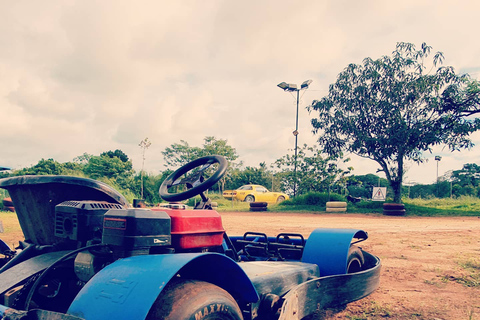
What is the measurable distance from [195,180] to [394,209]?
624 inches

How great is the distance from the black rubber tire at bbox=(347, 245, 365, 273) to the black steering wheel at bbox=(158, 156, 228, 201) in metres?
1.52

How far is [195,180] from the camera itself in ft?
9.84

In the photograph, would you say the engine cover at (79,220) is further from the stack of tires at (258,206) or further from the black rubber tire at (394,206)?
the stack of tires at (258,206)

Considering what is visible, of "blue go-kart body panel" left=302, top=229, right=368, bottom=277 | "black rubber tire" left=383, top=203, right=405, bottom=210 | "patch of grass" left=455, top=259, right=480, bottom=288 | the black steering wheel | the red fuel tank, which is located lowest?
"patch of grass" left=455, top=259, right=480, bottom=288

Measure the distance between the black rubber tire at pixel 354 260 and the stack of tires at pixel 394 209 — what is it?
46.8 ft

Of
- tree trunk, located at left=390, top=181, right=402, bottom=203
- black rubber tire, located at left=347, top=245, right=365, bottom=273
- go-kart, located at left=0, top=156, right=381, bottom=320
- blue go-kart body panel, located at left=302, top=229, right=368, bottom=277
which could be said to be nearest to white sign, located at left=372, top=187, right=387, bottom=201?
tree trunk, located at left=390, top=181, right=402, bottom=203

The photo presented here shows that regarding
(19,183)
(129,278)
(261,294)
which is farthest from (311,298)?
(19,183)

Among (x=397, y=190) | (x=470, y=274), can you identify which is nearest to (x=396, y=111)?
(x=397, y=190)

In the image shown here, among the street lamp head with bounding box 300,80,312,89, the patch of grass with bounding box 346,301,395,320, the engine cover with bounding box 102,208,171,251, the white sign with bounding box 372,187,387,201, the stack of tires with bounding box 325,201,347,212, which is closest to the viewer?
the engine cover with bounding box 102,208,171,251

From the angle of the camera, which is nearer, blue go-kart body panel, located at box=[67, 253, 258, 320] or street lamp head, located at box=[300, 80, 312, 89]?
blue go-kart body panel, located at box=[67, 253, 258, 320]

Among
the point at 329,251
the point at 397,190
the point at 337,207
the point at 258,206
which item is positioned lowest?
the point at 258,206

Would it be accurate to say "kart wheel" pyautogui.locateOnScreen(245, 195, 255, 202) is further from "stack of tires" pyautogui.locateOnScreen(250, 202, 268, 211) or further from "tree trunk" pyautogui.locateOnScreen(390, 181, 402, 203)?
"tree trunk" pyautogui.locateOnScreen(390, 181, 402, 203)

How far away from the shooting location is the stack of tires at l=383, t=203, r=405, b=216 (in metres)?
16.8

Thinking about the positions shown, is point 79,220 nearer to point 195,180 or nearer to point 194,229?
point 194,229
